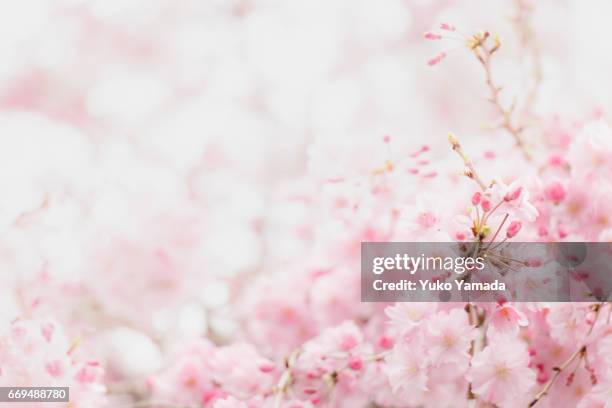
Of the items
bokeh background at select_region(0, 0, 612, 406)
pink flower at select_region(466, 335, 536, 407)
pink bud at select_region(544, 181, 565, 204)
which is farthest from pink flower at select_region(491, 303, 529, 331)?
bokeh background at select_region(0, 0, 612, 406)

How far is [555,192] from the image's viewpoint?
1.84ft

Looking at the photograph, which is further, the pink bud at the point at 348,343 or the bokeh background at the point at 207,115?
the bokeh background at the point at 207,115

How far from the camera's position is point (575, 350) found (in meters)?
0.55

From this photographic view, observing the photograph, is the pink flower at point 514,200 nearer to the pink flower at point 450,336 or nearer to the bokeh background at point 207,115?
the pink flower at point 450,336

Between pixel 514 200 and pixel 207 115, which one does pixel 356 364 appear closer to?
pixel 514 200

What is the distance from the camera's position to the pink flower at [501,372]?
49 centimetres

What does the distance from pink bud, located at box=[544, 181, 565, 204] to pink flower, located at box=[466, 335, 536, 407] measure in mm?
125

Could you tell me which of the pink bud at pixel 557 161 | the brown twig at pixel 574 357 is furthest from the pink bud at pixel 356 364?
the pink bud at pixel 557 161

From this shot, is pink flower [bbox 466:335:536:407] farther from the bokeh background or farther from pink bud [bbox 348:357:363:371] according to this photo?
the bokeh background

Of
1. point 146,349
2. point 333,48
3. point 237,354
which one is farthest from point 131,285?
point 333,48

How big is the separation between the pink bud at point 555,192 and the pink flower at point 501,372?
13 centimetres

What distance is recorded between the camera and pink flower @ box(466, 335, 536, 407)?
1.61 feet

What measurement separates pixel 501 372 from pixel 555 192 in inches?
6.2

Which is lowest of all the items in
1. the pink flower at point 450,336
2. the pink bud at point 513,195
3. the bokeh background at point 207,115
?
the pink flower at point 450,336
